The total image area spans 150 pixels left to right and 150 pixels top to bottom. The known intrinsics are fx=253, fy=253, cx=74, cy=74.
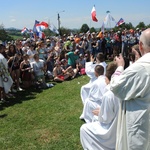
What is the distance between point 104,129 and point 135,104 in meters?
1.27

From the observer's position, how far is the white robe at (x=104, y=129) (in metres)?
3.70

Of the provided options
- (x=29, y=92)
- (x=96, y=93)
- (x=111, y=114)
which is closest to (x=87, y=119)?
(x=96, y=93)

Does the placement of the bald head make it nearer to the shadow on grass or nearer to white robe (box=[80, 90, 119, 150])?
white robe (box=[80, 90, 119, 150])

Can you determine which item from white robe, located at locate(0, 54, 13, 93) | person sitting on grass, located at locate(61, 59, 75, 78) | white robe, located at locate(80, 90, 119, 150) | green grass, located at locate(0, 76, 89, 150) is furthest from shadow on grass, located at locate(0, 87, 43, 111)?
white robe, located at locate(80, 90, 119, 150)

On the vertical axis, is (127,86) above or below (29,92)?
above

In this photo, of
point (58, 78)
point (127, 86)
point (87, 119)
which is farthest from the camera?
point (58, 78)

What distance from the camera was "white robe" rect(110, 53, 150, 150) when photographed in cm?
269

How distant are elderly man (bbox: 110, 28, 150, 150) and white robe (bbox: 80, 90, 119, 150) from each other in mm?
768

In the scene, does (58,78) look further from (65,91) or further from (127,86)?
(127,86)

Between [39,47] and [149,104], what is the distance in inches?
403

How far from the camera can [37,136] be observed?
545cm

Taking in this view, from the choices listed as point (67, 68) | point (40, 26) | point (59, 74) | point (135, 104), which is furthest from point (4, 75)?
point (40, 26)

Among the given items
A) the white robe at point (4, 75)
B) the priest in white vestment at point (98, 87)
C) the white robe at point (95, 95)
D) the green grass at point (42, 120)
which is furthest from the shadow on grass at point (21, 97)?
the priest in white vestment at point (98, 87)

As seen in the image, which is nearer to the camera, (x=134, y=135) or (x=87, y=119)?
(x=134, y=135)
